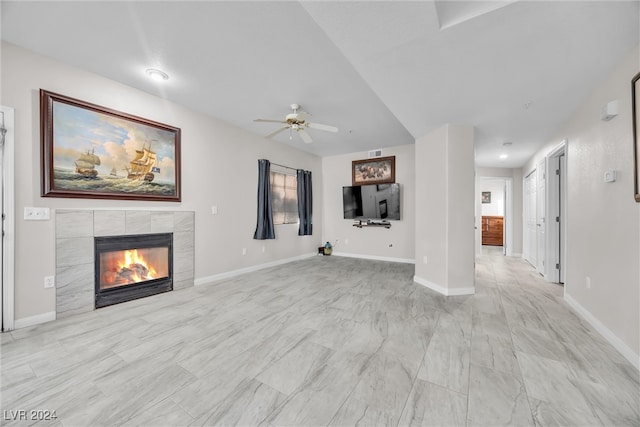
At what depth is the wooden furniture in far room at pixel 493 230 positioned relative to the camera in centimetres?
860

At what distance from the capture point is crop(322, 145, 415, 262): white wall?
18.4 ft

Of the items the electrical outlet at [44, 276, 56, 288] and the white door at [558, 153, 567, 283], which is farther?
the white door at [558, 153, 567, 283]

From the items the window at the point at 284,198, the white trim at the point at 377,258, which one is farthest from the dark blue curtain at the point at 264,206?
the white trim at the point at 377,258

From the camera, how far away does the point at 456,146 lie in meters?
3.43

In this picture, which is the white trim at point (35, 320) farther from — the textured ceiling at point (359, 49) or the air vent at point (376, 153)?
the air vent at point (376, 153)

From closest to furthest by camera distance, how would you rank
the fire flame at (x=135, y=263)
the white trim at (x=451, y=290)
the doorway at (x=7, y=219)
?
the doorway at (x=7, y=219)
the fire flame at (x=135, y=263)
the white trim at (x=451, y=290)

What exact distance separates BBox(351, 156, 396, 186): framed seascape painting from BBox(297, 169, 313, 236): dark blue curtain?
1.13 meters

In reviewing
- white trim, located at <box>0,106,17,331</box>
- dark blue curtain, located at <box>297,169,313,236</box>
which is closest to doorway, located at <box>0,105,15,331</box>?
white trim, located at <box>0,106,17,331</box>

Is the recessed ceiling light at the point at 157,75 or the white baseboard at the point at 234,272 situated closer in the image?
the recessed ceiling light at the point at 157,75

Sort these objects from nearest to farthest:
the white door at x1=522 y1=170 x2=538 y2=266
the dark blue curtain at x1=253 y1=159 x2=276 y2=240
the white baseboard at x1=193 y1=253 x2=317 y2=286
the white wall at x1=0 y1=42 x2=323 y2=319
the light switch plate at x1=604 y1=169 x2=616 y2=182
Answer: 1. the light switch plate at x1=604 y1=169 x2=616 y2=182
2. the white wall at x1=0 y1=42 x2=323 y2=319
3. the white baseboard at x1=193 y1=253 x2=317 y2=286
4. the dark blue curtain at x1=253 y1=159 x2=276 y2=240
5. the white door at x1=522 y1=170 x2=538 y2=266

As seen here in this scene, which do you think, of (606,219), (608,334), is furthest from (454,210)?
(608,334)

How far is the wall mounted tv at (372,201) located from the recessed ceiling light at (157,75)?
4180 millimetres

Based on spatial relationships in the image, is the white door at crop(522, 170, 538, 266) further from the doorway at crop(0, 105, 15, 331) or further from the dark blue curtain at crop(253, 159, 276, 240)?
the doorway at crop(0, 105, 15, 331)

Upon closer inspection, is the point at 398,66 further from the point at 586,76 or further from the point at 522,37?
the point at 586,76
